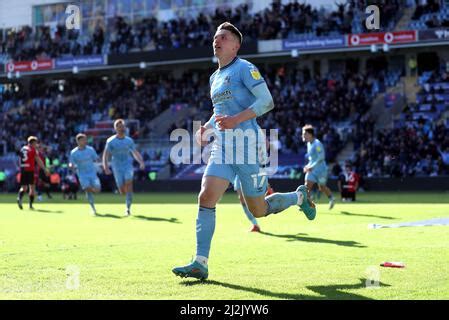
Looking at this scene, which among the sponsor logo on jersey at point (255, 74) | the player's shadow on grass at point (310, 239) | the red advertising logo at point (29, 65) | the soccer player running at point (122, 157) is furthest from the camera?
the red advertising logo at point (29, 65)

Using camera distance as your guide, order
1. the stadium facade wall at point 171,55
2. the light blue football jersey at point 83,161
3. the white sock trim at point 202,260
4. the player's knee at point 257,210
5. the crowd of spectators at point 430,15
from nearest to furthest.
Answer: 1. the white sock trim at point 202,260
2. the player's knee at point 257,210
3. the light blue football jersey at point 83,161
4. the crowd of spectators at point 430,15
5. the stadium facade wall at point 171,55

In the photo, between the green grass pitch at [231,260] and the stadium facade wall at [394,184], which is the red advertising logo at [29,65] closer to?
the stadium facade wall at [394,184]

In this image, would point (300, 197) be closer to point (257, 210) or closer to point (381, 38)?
point (257, 210)

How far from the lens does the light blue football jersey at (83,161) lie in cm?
2097

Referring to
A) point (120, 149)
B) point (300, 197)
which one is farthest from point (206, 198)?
point (120, 149)

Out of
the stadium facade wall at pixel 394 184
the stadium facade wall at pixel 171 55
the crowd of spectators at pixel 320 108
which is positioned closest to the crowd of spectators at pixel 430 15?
the crowd of spectators at pixel 320 108

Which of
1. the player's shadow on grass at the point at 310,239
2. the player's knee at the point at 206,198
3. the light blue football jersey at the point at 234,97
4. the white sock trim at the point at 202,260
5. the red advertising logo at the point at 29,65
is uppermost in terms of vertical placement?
the red advertising logo at the point at 29,65

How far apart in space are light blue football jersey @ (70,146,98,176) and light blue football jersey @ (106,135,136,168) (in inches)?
57.7

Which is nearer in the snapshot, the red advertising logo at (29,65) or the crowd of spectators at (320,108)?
the crowd of spectators at (320,108)

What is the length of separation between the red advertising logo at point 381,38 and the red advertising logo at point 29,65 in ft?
70.9

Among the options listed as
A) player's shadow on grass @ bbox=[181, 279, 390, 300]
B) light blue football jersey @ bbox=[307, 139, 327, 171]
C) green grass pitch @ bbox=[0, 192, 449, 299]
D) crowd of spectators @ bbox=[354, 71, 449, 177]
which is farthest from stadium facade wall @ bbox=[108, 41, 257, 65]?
player's shadow on grass @ bbox=[181, 279, 390, 300]

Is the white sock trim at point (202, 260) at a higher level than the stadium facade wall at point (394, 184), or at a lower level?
higher

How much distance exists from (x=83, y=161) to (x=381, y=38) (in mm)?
24070

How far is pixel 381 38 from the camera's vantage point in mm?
40406
